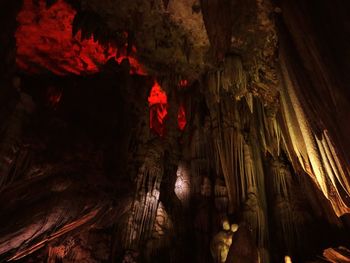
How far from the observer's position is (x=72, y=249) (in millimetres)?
6691

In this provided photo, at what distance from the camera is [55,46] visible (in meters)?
8.30

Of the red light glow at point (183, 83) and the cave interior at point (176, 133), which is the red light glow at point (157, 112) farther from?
the red light glow at point (183, 83)

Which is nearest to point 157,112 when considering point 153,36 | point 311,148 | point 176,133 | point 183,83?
point 183,83

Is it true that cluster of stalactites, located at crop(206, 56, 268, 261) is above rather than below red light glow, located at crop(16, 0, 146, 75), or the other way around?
below

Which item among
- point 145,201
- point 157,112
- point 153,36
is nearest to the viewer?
point 145,201

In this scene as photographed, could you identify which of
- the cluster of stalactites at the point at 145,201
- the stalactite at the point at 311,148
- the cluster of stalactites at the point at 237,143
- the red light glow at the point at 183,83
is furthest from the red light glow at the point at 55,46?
the stalactite at the point at 311,148

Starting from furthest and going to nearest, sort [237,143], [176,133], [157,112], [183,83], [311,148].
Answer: [157,112], [183,83], [176,133], [237,143], [311,148]

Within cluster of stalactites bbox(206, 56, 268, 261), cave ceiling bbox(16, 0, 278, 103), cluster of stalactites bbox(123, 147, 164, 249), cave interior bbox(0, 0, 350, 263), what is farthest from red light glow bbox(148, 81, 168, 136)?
cluster of stalactites bbox(123, 147, 164, 249)

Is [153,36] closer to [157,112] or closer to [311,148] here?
[157,112]

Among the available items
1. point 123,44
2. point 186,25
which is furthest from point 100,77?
point 186,25

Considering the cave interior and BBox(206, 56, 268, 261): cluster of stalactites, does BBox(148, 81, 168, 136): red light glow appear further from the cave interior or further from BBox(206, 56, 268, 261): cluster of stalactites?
BBox(206, 56, 268, 261): cluster of stalactites

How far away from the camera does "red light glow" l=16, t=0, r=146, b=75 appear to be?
7.39 metres

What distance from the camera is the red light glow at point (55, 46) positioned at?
7395mm

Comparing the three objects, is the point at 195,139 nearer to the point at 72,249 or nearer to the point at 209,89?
the point at 209,89
